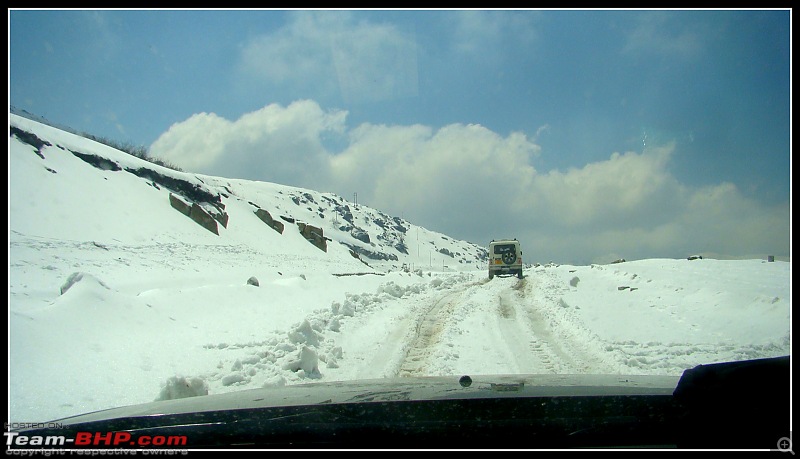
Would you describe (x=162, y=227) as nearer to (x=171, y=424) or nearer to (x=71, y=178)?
(x=71, y=178)

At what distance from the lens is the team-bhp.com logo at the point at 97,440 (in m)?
2.71

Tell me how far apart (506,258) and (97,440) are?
28535mm

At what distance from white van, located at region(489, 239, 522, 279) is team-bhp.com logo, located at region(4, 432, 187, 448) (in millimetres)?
27488

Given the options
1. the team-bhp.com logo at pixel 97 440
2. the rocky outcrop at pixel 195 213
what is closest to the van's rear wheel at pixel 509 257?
the rocky outcrop at pixel 195 213

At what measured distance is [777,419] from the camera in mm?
2654

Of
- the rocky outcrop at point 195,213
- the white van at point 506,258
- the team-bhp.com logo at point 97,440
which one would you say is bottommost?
the team-bhp.com logo at point 97,440

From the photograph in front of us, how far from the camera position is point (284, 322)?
34.7 ft

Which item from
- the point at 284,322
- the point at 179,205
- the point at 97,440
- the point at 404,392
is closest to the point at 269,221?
the point at 179,205

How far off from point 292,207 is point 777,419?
4590 inches

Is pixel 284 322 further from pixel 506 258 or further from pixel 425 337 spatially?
pixel 506 258

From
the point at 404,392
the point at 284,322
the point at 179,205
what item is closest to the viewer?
the point at 404,392

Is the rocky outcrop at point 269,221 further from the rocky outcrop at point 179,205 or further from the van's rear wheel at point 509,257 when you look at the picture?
the van's rear wheel at point 509,257

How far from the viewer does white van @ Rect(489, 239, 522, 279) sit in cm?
2978

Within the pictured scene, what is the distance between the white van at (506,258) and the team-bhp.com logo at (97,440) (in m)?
27.5
